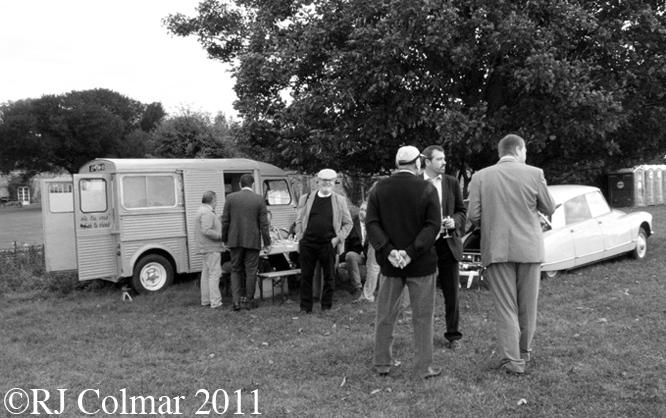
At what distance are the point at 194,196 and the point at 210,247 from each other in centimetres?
244

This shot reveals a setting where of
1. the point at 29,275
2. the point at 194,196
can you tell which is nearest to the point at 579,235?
the point at 194,196

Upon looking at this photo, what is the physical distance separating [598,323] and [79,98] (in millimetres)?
72988

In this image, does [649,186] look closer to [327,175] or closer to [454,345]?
[327,175]

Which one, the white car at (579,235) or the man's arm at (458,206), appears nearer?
the man's arm at (458,206)

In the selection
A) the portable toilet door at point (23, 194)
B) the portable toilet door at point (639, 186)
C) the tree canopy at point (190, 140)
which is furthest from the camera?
the portable toilet door at point (23, 194)

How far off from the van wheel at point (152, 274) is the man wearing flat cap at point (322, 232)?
3622 millimetres

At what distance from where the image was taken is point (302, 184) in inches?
596

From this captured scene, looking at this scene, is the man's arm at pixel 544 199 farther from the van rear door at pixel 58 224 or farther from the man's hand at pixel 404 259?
the van rear door at pixel 58 224

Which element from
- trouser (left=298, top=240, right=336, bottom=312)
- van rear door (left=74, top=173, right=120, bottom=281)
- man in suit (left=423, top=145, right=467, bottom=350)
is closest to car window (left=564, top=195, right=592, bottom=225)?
trouser (left=298, top=240, right=336, bottom=312)

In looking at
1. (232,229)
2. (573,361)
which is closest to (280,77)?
(232,229)

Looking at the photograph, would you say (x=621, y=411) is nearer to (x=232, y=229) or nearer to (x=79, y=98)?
(x=232, y=229)

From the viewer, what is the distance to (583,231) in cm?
1033

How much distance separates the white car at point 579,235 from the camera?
9758mm

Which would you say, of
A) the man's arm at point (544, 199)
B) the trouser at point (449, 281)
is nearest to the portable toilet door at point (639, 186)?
the trouser at point (449, 281)
